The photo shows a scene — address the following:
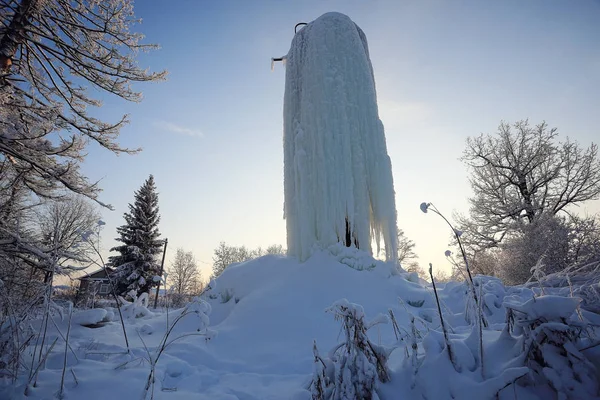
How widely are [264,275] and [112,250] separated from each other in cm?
1437

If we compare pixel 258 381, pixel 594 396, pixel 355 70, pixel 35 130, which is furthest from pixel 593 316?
pixel 35 130

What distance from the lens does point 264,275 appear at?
15.7 feet

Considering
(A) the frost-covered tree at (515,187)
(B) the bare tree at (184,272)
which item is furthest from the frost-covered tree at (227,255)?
(A) the frost-covered tree at (515,187)

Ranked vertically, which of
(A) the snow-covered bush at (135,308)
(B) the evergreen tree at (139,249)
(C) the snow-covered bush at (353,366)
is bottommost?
(C) the snow-covered bush at (353,366)

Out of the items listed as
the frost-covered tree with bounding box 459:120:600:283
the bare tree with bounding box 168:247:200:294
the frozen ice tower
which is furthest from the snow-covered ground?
the bare tree with bounding box 168:247:200:294

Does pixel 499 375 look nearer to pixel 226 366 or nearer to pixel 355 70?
pixel 226 366

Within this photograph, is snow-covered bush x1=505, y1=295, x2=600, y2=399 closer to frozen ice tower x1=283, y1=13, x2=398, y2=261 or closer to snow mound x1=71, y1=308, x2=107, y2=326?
frozen ice tower x1=283, y1=13, x2=398, y2=261

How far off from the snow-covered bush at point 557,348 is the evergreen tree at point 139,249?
1598cm

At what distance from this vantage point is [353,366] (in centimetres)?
132

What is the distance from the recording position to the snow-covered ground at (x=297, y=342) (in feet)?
3.74

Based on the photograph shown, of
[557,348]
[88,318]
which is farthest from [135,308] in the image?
[557,348]

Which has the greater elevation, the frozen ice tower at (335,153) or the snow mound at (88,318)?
the frozen ice tower at (335,153)

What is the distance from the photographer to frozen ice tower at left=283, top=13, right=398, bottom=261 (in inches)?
204

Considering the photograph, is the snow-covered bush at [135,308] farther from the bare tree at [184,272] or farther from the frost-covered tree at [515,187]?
the bare tree at [184,272]
